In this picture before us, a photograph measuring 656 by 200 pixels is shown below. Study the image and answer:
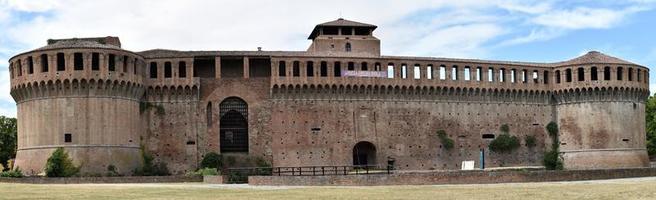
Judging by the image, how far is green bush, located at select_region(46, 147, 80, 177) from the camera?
171 ft

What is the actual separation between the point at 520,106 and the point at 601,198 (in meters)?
41.4

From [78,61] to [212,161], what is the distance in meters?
10.7

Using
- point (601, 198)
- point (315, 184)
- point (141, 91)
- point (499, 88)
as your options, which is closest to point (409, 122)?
point (499, 88)

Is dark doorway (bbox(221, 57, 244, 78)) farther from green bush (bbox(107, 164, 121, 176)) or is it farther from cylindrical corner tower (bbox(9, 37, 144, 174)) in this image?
green bush (bbox(107, 164, 121, 176))

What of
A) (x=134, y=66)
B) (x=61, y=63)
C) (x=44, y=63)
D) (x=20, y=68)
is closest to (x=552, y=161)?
(x=134, y=66)

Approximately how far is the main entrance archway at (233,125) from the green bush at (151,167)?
4230 mm

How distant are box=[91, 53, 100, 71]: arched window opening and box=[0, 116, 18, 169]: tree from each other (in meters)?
18.5

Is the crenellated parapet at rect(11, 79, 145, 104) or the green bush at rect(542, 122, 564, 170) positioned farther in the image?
the green bush at rect(542, 122, 564, 170)

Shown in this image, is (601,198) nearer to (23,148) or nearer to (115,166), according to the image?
(115,166)

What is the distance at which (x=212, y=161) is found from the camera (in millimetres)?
57750

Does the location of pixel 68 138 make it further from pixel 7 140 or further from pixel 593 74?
pixel 593 74

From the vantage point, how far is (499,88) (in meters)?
65.1

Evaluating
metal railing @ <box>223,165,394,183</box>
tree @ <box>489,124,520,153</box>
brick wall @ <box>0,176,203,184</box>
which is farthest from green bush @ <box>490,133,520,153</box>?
brick wall @ <box>0,176,203,184</box>

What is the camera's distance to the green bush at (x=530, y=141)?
6594 cm
